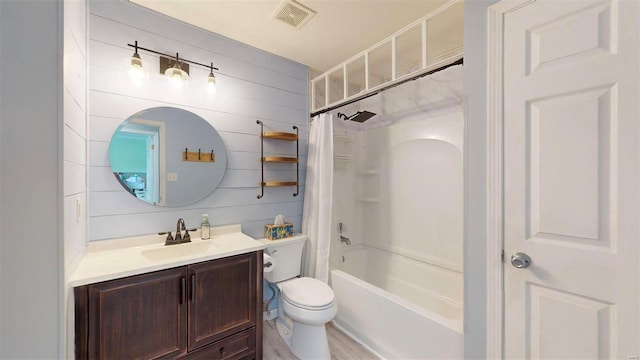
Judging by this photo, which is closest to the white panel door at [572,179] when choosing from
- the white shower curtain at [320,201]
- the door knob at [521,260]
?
the door knob at [521,260]

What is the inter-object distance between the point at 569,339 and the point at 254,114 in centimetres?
235

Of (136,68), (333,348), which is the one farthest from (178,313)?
(136,68)

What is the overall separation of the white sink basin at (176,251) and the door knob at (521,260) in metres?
1.75

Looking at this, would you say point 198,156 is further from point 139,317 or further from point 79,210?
point 139,317

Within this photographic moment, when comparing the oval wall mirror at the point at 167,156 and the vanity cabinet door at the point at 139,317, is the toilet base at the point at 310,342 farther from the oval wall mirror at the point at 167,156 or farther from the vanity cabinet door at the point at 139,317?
the oval wall mirror at the point at 167,156

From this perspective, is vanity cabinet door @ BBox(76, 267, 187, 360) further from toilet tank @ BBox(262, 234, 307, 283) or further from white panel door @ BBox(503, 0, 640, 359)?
white panel door @ BBox(503, 0, 640, 359)

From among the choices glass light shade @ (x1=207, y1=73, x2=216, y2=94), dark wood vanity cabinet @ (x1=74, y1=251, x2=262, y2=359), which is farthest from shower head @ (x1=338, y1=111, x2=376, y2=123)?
dark wood vanity cabinet @ (x1=74, y1=251, x2=262, y2=359)

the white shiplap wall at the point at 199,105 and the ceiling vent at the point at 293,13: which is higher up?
the ceiling vent at the point at 293,13

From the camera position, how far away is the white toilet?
1619mm

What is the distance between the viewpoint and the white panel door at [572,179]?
854 mm

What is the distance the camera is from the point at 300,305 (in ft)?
5.37

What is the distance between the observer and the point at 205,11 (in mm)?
1656

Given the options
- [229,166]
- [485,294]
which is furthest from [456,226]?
[229,166]

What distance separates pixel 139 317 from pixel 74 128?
1015mm
